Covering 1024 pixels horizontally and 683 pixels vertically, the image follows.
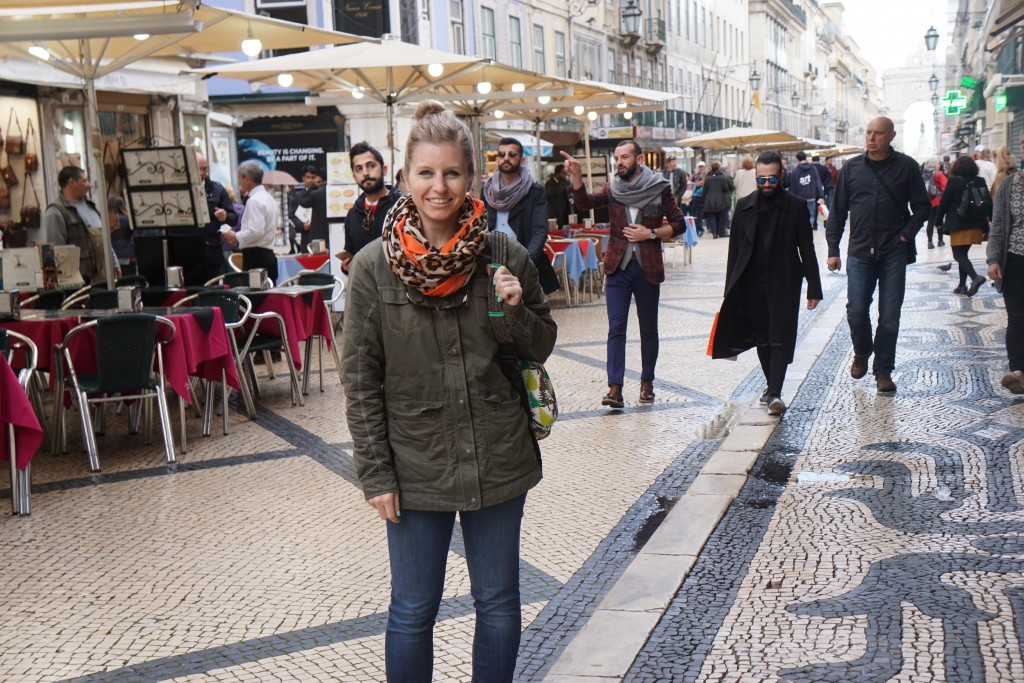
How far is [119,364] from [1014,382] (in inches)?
239

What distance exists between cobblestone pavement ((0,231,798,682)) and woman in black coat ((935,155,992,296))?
7.11 metres

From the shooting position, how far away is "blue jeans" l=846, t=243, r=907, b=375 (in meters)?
8.89

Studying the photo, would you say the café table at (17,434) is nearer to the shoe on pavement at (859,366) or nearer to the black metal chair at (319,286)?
the black metal chair at (319,286)

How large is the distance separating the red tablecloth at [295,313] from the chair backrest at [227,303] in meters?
0.44

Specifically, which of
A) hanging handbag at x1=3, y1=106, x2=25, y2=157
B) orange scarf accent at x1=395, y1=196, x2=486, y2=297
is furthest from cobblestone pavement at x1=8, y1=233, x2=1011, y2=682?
hanging handbag at x1=3, y1=106, x2=25, y2=157

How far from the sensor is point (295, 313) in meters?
9.56

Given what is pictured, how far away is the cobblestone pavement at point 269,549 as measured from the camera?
14.1 ft

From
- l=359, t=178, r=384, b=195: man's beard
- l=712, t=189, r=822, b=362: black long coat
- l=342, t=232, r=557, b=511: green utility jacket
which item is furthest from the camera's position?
l=712, t=189, r=822, b=362: black long coat

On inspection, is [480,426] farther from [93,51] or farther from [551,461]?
[93,51]

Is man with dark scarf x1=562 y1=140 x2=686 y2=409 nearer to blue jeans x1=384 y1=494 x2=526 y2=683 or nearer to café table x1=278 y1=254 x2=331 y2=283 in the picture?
café table x1=278 y1=254 x2=331 y2=283

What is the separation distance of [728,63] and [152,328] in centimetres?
6288

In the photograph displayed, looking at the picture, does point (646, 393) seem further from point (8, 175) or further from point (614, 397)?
point (8, 175)

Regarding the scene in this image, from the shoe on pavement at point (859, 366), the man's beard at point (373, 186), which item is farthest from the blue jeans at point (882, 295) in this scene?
the man's beard at point (373, 186)

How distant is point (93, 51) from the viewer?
10.4 metres
